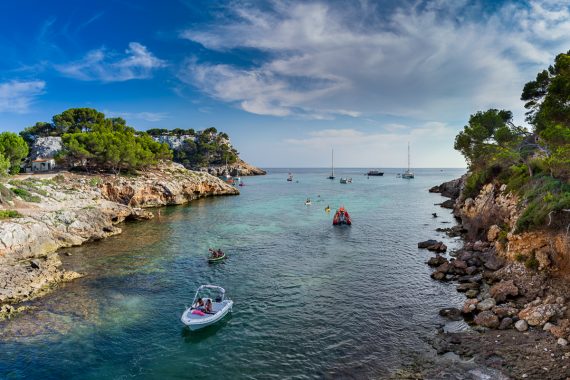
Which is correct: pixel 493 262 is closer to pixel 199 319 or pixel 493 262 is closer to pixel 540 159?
pixel 540 159

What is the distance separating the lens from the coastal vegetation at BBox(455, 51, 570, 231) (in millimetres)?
26125

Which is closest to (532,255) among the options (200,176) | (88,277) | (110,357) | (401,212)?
(110,357)

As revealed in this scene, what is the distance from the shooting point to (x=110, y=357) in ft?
61.4

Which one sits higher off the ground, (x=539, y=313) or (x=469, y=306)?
(x=539, y=313)

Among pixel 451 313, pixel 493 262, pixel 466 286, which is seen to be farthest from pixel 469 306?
pixel 493 262

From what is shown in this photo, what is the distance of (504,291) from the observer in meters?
23.6

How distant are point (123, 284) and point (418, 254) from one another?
31.2 m

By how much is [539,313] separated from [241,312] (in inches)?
750

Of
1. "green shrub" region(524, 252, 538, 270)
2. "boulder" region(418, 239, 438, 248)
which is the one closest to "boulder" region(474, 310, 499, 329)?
"green shrub" region(524, 252, 538, 270)

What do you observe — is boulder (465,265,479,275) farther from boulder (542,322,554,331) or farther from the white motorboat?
the white motorboat

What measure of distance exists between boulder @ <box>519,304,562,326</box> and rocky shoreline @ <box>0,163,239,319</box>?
1347 inches

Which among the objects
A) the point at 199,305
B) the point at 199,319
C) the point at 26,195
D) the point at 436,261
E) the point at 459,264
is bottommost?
the point at 199,319

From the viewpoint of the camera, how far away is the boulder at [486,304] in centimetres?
2239

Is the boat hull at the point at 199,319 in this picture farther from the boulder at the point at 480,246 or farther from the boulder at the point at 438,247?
the boulder at the point at 480,246
